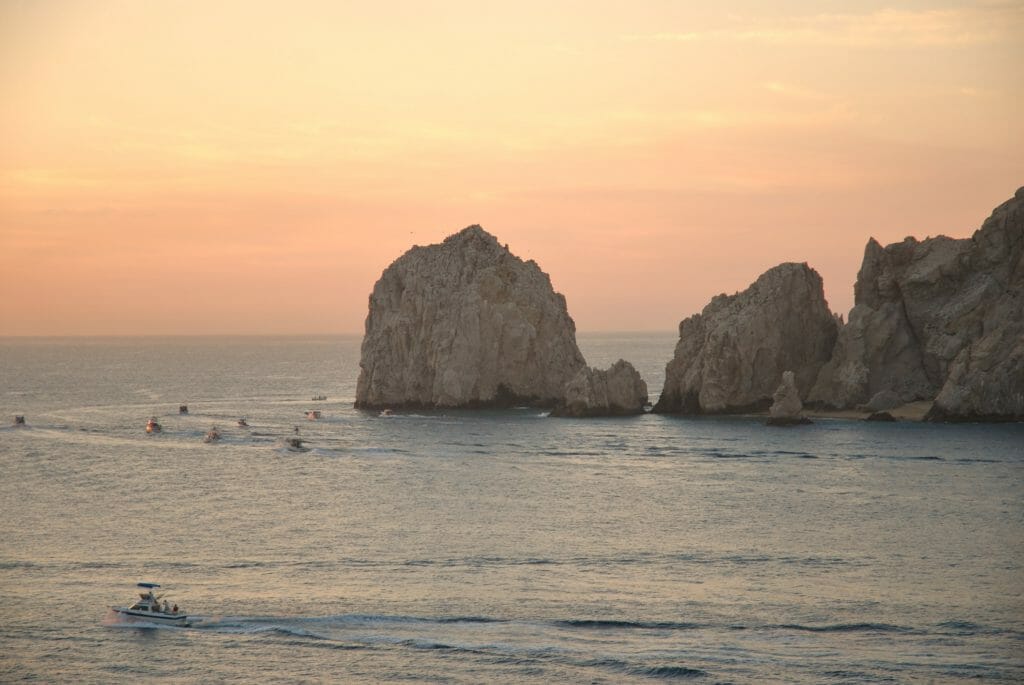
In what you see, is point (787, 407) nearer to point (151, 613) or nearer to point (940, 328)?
point (940, 328)

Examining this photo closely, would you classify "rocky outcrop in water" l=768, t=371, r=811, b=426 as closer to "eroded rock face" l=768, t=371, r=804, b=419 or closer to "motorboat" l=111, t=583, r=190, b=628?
"eroded rock face" l=768, t=371, r=804, b=419

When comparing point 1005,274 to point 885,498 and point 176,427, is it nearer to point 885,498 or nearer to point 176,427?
point 885,498

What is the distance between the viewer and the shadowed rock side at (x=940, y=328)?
132m

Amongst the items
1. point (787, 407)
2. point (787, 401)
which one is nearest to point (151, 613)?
point (787, 401)

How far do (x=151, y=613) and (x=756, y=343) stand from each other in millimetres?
101269

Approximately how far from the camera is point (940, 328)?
465 ft

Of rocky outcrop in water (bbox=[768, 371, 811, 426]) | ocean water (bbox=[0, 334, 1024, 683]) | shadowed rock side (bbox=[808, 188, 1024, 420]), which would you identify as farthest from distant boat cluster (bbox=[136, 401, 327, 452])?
shadowed rock side (bbox=[808, 188, 1024, 420])

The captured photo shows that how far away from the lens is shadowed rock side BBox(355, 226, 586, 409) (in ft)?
537

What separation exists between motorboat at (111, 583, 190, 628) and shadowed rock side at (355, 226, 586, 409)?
345ft

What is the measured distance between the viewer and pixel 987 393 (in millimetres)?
131250

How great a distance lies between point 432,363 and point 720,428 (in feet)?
147

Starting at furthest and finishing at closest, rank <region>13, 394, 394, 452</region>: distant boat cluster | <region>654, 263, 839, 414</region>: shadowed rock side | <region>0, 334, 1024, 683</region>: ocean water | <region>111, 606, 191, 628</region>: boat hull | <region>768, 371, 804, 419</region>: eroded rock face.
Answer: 1. <region>654, 263, 839, 414</region>: shadowed rock side
2. <region>768, 371, 804, 419</region>: eroded rock face
3. <region>13, 394, 394, 452</region>: distant boat cluster
4. <region>111, 606, 191, 628</region>: boat hull
5. <region>0, 334, 1024, 683</region>: ocean water

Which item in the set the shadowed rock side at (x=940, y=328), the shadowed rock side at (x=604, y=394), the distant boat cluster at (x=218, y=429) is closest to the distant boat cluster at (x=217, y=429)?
the distant boat cluster at (x=218, y=429)

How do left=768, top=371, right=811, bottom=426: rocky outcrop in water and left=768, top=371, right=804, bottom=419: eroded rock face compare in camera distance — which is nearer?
left=768, top=371, right=811, bottom=426: rocky outcrop in water
